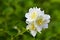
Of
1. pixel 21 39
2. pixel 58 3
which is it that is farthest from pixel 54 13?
pixel 21 39

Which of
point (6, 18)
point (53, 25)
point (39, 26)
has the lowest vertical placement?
point (39, 26)

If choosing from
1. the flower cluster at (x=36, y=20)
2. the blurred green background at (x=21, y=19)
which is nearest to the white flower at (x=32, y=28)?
the flower cluster at (x=36, y=20)

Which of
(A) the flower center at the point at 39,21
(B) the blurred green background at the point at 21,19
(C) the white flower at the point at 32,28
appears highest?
(B) the blurred green background at the point at 21,19

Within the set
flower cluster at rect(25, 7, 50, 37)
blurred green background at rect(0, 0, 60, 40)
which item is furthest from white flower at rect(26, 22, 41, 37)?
blurred green background at rect(0, 0, 60, 40)

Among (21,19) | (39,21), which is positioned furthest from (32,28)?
(21,19)

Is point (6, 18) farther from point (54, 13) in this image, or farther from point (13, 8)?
point (54, 13)

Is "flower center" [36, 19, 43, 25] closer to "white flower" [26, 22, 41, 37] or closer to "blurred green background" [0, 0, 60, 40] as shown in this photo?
"white flower" [26, 22, 41, 37]

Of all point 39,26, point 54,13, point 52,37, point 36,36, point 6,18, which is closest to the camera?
point 39,26

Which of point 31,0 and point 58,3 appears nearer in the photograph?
point 31,0

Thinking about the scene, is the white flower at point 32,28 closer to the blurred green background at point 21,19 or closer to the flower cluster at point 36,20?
the flower cluster at point 36,20
